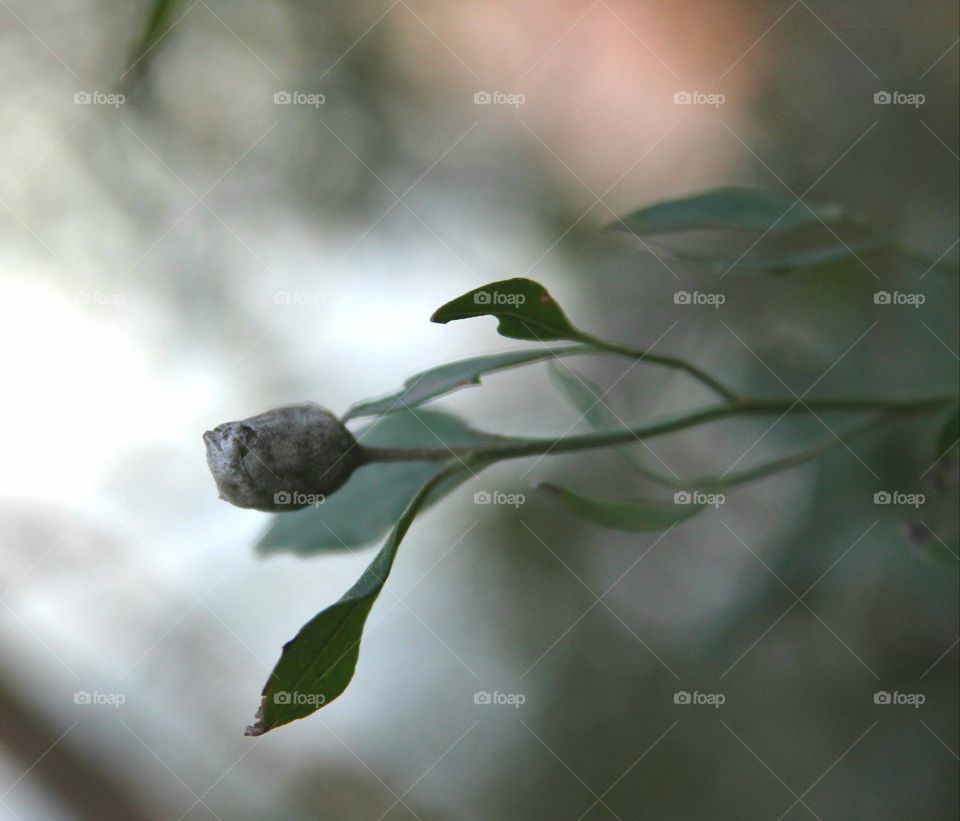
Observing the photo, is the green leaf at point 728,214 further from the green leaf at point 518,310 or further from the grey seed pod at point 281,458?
the grey seed pod at point 281,458

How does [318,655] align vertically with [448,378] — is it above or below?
below

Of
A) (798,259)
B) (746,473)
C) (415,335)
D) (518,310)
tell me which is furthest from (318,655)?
(415,335)

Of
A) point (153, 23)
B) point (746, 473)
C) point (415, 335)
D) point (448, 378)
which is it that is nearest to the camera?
point (153, 23)

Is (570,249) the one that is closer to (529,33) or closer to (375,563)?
(529,33)

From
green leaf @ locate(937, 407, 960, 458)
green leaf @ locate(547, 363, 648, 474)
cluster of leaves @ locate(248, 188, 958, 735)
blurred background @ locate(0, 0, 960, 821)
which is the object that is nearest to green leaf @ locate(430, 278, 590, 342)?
cluster of leaves @ locate(248, 188, 958, 735)

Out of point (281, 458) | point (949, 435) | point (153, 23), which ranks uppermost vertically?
point (153, 23)

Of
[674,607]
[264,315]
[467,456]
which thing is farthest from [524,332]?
[264,315]

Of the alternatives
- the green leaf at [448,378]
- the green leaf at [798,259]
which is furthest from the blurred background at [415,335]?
the green leaf at [448,378]

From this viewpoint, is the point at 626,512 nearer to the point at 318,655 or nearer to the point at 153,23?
the point at 318,655

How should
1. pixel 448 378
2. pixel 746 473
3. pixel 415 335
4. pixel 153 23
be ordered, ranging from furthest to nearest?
pixel 415 335 < pixel 746 473 < pixel 448 378 < pixel 153 23

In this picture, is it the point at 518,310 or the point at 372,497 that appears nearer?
the point at 518,310
